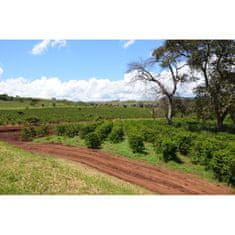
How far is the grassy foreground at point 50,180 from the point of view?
745 cm

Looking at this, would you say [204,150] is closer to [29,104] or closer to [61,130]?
[29,104]

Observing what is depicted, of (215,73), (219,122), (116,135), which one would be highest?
(215,73)

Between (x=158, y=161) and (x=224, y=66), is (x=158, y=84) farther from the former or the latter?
(x=158, y=161)

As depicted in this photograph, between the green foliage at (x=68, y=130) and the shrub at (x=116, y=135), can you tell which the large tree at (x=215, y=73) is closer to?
the shrub at (x=116, y=135)

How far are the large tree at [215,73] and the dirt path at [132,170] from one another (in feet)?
17.2

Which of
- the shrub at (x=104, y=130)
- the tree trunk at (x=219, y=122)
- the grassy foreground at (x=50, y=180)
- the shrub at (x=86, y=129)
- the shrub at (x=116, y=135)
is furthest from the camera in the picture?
the tree trunk at (x=219, y=122)

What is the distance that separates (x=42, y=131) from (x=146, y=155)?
14.7 ft

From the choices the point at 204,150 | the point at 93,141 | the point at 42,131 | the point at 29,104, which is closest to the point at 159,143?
the point at 204,150

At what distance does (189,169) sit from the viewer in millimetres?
10148

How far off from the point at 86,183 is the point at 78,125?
6.13 meters

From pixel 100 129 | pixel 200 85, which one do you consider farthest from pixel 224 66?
pixel 100 129

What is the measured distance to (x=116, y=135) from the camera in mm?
14023

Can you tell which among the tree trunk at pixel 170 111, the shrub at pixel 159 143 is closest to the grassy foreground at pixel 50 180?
the shrub at pixel 159 143

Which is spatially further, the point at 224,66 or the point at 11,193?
the point at 224,66
